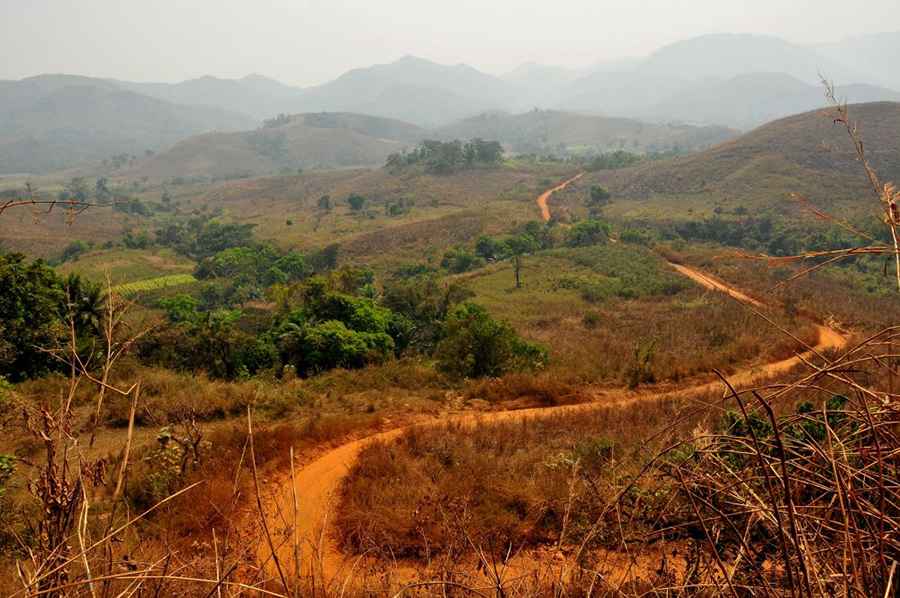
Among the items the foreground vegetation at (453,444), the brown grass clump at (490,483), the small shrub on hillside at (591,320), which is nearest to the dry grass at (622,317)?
the small shrub on hillside at (591,320)

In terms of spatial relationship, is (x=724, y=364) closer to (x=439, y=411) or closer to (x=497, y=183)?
(x=439, y=411)

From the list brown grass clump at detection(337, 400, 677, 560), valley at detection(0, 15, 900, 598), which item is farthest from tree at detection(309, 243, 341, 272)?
brown grass clump at detection(337, 400, 677, 560)

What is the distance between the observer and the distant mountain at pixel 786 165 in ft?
202

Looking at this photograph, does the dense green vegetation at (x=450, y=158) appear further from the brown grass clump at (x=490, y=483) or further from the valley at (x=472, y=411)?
the brown grass clump at (x=490, y=483)

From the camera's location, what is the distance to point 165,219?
291ft

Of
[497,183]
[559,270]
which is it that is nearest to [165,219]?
[497,183]

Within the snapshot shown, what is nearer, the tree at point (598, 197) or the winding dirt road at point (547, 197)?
the winding dirt road at point (547, 197)

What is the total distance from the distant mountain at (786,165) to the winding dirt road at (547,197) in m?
7.44

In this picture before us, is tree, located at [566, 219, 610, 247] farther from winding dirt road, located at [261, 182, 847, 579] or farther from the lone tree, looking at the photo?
winding dirt road, located at [261, 182, 847, 579]

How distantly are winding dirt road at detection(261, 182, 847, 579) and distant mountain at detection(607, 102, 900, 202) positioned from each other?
5849 centimetres

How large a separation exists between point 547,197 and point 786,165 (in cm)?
3243

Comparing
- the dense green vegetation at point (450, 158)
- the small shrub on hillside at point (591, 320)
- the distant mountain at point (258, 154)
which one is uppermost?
the distant mountain at point (258, 154)

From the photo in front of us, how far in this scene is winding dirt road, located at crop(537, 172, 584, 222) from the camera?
6507 centimetres

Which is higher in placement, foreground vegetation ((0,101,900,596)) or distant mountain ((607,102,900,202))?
distant mountain ((607,102,900,202))
